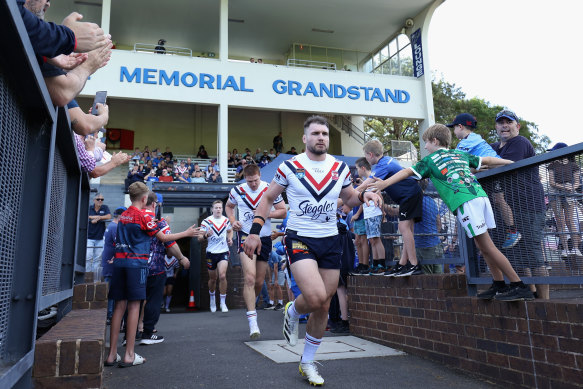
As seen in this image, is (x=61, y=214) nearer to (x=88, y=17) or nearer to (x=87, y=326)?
(x=87, y=326)

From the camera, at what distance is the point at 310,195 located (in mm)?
4488

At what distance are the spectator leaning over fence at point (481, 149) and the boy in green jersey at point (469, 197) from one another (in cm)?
27

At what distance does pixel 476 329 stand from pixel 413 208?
180 cm

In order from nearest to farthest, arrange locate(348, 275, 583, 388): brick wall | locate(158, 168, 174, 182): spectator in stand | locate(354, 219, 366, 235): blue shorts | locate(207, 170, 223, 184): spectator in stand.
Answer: locate(348, 275, 583, 388): brick wall < locate(354, 219, 366, 235): blue shorts < locate(158, 168, 174, 182): spectator in stand < locate(207, 170, 223, 184): spectator in stand

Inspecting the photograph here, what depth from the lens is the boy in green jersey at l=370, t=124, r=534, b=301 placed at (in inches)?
164

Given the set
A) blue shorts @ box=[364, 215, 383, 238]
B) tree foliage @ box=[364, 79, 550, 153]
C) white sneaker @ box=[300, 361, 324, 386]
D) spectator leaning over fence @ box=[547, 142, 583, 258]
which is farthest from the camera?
tree foliage @ box=[364, 79, 550, 153]

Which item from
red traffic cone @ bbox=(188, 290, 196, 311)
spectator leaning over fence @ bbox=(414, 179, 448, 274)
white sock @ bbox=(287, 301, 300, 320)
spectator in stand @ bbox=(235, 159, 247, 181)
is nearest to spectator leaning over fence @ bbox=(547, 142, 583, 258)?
spectator leaning over fence @ bbox=(414, 179, 448, 274)

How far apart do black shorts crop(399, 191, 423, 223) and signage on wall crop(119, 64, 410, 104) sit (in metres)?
17.0

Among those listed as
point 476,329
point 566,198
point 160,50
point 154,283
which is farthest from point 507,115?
point 160,50

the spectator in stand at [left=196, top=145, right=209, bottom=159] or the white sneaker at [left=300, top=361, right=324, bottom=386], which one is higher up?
the spectator in stand at [left=196, top=145, right=209, bottom=159]

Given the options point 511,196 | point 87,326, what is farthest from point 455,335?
point 87,326

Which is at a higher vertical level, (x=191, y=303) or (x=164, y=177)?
(x=164, y=177)

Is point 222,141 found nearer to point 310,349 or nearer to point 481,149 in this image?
point 481,149

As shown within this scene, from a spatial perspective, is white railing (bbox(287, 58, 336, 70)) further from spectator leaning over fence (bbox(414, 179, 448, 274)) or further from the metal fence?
the metal fence
